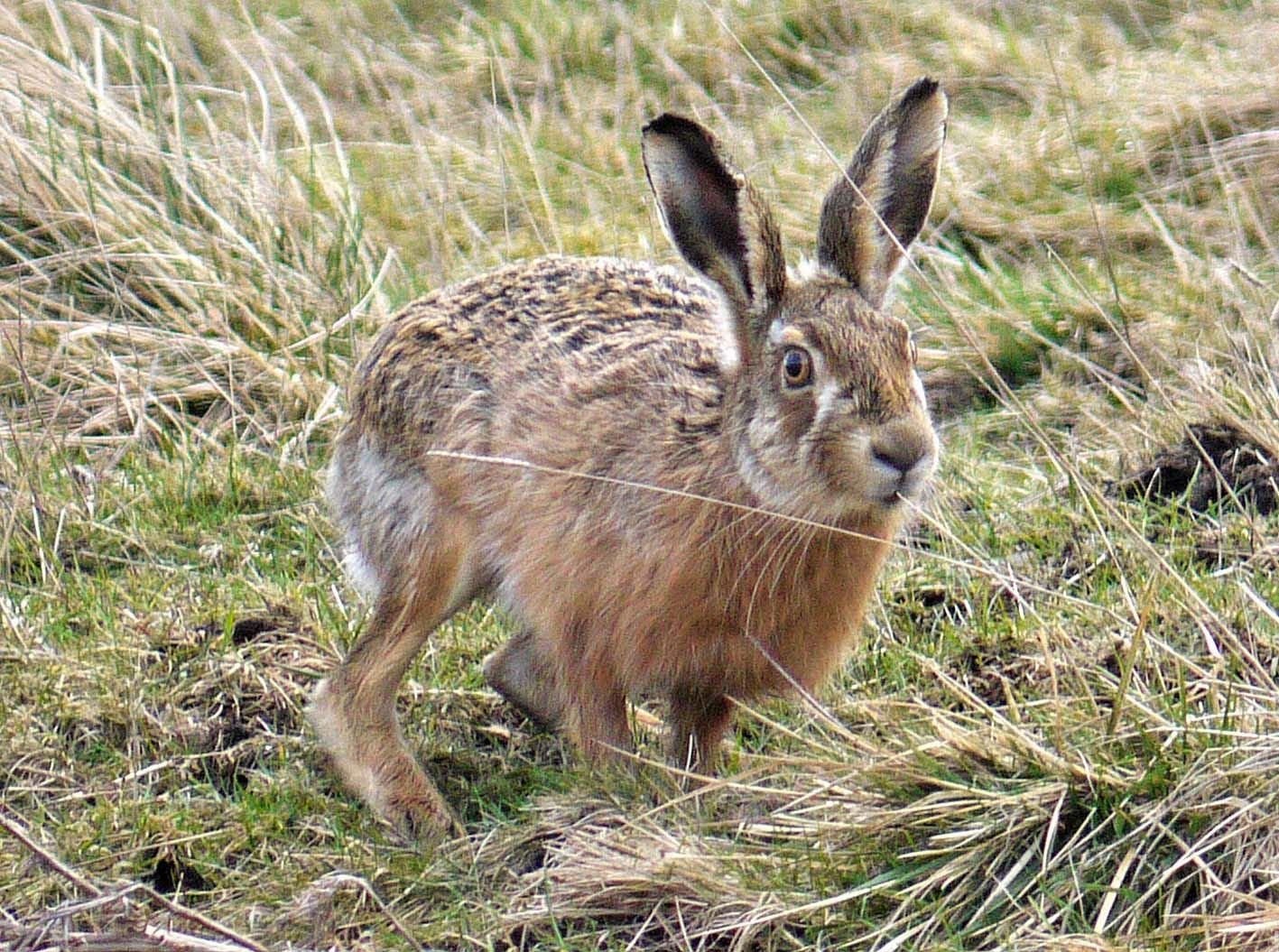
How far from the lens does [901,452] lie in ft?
12.0

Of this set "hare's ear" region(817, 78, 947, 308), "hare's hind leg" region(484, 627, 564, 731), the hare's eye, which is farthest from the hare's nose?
"hare's hind leg" region(484, 627, 564, 731)

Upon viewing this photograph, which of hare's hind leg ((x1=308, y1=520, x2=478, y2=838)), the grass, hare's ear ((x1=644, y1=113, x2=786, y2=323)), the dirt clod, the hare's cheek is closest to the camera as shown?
the grass

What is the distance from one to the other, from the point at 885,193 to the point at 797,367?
1.52ft

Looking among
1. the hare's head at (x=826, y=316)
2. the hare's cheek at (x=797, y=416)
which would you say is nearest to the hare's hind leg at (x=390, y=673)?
the hare's head at (x=826, y=316)

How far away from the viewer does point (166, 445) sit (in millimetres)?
5875

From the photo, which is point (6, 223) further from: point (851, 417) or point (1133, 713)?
point (1133, 713)

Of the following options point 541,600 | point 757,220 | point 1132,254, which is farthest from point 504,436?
point 1132,254

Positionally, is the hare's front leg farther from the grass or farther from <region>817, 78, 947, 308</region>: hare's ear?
<region>817, 78, 947, 308</region>: hare's ear

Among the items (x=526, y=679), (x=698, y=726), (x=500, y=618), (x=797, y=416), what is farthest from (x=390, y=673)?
(x=797, y=416)

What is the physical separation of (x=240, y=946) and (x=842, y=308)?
168 cm

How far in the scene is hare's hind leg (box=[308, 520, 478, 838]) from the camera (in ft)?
14.3

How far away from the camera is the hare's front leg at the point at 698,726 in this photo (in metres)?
4.22

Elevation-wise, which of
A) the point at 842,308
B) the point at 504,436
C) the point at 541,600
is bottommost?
the point at 541,600

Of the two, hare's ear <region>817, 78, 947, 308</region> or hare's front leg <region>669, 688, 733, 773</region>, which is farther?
hare's front leg <region>669, 688, 733, 773</region>
